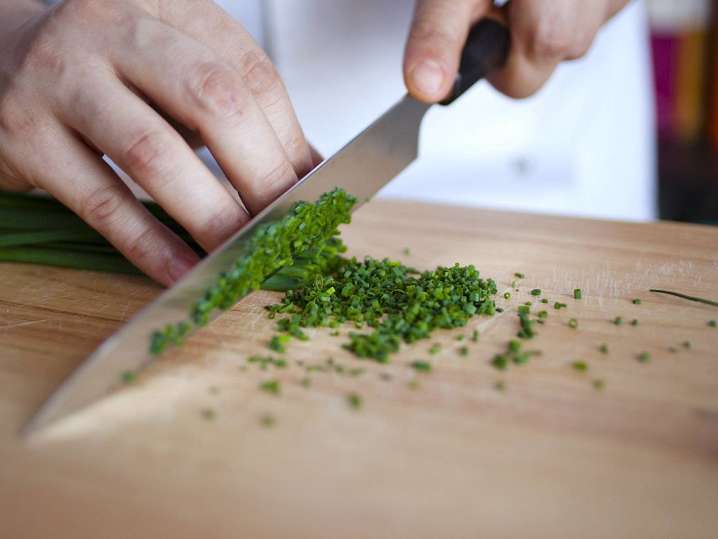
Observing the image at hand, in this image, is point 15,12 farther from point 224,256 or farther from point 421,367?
point 421,367

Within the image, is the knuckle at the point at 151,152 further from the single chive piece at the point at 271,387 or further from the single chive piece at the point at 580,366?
the single chive piece at the point at 580,366

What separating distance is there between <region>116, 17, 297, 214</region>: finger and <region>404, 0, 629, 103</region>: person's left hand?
0.39 meters

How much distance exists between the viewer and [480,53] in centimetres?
171

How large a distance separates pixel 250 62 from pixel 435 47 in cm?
40

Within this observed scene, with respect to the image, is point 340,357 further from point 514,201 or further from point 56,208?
point 514,201

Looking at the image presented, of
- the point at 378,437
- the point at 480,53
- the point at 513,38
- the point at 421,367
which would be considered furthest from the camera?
the point at 513,38

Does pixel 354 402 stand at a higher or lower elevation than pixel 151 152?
lower

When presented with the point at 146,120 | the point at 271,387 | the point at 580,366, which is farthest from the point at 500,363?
the point at 146,120

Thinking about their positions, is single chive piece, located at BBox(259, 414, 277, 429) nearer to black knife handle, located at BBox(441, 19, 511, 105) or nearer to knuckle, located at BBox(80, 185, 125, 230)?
knuckle, located at BBox(80, 185, 125, 230)

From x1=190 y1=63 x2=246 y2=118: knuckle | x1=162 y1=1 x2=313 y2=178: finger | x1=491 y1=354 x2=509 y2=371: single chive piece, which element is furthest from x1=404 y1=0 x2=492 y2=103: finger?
x1=491 y1=354 x2=509 y2=371: single chive piece

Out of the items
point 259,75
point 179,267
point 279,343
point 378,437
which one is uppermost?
point 259,75

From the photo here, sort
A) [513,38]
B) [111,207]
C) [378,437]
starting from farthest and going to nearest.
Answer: [513,38] → [111,207] → [378,437]

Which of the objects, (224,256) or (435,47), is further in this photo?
(435,47)

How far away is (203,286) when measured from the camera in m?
1.11
